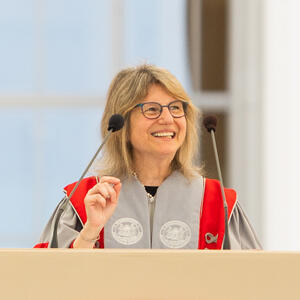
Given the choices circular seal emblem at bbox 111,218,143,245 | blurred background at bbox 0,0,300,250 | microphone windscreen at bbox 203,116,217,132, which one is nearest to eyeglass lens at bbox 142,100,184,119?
microphone windscreen at bbox 203,116,217,132

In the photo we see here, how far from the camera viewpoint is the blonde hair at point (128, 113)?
2.44 m

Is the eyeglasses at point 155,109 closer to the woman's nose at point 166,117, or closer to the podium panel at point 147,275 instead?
the woman's nose at point 166,117

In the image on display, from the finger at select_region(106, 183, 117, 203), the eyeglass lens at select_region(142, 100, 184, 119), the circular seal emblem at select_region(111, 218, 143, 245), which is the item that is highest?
the eyeglass lens at select_region(142, 100, 184, 119)

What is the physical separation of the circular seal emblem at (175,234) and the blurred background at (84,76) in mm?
3582

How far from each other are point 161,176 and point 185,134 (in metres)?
0.17

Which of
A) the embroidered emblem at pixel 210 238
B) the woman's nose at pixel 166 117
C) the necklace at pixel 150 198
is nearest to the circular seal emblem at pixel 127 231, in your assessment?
the necklace at pixel 150 198

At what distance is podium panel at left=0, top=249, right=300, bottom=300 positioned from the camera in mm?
1543

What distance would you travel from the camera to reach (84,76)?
6074 mm

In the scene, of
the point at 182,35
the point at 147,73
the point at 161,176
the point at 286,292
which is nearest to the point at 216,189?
the point at 161,176

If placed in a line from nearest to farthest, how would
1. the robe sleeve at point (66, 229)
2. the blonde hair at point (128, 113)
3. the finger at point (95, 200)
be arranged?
the finger at point (95, 200)
the robe sleeve at point (66, 229)
the blonde hair at point (128, 113)

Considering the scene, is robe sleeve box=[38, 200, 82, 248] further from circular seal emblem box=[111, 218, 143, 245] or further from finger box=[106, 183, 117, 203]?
finger box=[106, 183, 117, 203]

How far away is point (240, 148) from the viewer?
6016mm

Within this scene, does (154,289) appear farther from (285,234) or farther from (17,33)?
(17,33)

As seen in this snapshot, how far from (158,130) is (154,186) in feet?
0.70
